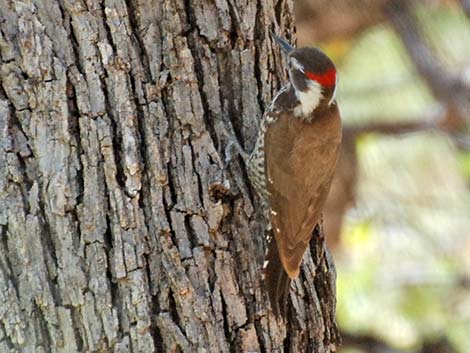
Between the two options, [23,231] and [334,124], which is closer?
[23,231]

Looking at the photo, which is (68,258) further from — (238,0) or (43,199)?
(238,0)

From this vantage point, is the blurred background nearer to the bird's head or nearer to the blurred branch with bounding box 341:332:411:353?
the blurred branch with bounding box 341:332:411:353

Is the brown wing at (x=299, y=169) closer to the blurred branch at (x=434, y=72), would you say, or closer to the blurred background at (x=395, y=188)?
the blurred branch at (x=434, y=72)

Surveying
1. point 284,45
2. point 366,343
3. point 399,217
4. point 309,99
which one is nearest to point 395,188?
point 399,217

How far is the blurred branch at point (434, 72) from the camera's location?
5336 millimetres

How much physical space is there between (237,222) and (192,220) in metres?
0.20

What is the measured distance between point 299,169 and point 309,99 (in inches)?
11.0

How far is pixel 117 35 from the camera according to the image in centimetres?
312

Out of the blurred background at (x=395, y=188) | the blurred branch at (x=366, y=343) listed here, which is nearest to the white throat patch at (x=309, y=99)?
the blurred background at (x=395, y=188)

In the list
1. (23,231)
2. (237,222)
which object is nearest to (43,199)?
(23,231)

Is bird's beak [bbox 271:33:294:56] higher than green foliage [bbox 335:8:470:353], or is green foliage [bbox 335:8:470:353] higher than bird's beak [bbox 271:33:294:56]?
green foliage [bbox 335:8:470:353]

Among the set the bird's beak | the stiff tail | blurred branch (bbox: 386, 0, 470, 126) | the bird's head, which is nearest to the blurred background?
blurred branch (bbox: 386, 0, 470, 126)

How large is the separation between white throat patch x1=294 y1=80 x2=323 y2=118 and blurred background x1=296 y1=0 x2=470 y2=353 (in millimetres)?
1962

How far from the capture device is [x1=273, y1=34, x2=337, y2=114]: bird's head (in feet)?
11.9
